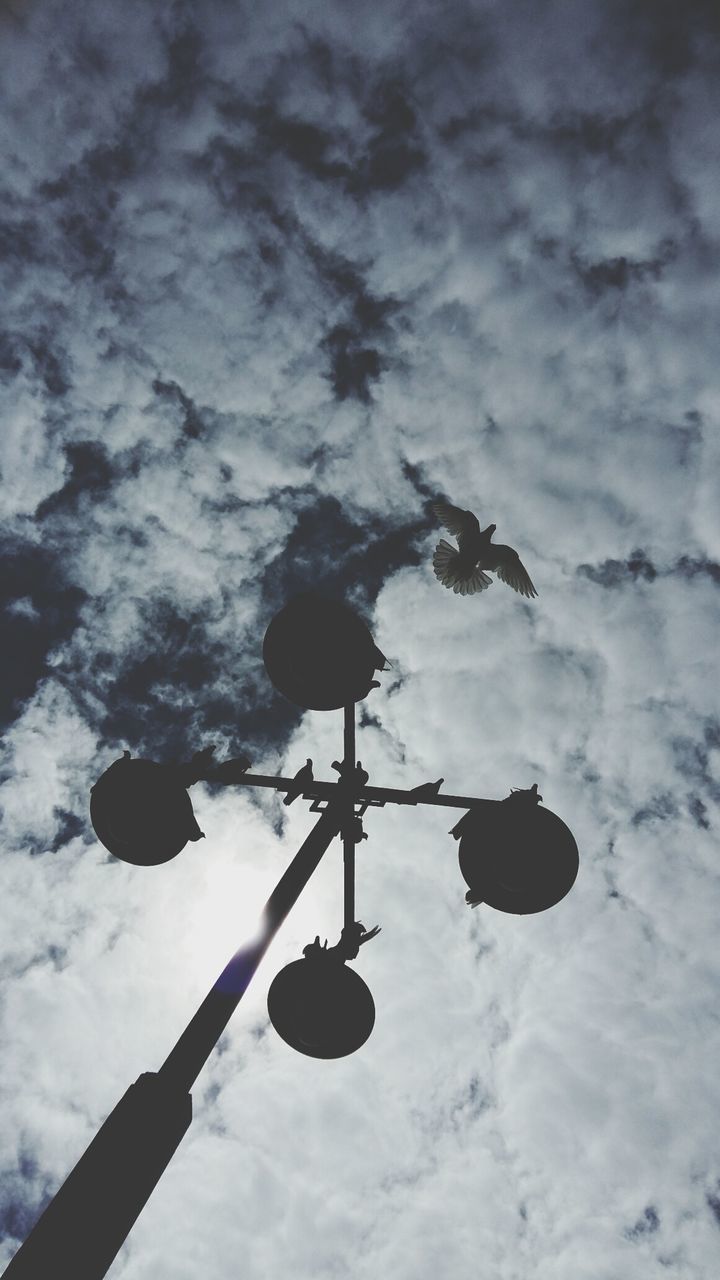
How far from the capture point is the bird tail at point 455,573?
1031 centimetres

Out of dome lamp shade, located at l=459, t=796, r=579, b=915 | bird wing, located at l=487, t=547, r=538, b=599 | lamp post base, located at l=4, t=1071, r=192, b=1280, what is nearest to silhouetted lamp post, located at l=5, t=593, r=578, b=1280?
dome lamp shade, located at l=459, t=796, r=579, b=915

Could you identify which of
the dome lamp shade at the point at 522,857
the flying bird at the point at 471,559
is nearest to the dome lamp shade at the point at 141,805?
the dome lamp shade at the point at 522,857

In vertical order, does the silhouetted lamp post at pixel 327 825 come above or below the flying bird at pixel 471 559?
below

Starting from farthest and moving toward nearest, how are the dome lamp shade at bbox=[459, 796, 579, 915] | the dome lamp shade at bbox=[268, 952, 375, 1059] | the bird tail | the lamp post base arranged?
1. the bird tail
2. the dome lamp shade at bbox=[268, 952, 375, 1059]
3. the dome lamp shade at bbox=[459, 796, 579, 915]
4. the lamp post base

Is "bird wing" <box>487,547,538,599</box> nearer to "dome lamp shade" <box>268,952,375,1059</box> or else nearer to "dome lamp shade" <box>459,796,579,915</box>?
"dome lamp shade" <box>459,796,579,915</box>

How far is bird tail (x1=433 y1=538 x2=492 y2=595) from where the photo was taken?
406 inches

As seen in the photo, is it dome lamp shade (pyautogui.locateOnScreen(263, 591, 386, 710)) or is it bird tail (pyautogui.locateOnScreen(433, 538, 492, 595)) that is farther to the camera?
bird tail (pyautogui.locateOnScreen(433, 538, 492, 595))

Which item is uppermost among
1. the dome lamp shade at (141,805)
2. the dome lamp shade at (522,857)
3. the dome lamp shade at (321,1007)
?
the dome lamp shade at (522,857)

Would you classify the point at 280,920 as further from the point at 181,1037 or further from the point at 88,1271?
the point at 88,1271

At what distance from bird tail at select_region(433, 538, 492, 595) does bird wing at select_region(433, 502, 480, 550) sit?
25cm

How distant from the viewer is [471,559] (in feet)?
33.3

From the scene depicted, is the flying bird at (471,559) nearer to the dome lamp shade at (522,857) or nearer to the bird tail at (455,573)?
the bird tail at (455,573)

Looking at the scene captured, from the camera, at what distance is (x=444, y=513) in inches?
405

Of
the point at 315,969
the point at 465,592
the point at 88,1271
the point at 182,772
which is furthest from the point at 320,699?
the point at 465,592
